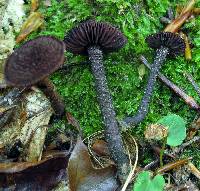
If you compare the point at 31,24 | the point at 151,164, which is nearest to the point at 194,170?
the point at 151,164

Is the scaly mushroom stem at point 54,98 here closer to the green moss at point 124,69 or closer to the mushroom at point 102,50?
the green moss at point 124,69

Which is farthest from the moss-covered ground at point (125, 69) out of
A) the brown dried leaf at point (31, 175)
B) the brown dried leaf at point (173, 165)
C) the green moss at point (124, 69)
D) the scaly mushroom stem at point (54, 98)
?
the brown dried leaf at point (31, 175)

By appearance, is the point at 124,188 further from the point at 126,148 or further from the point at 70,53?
the point at 70,53

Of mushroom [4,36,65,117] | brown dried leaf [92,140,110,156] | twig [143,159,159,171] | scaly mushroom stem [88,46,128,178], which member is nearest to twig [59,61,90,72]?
scaly mushroom stem [88,46,128,178]

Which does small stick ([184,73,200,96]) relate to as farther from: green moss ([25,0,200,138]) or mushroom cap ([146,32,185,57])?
mushroom cap ([146,32,185,57])

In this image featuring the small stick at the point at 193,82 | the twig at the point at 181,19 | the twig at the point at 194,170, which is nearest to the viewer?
the twig at the point at 194,170

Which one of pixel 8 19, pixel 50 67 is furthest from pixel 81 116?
pixel 8 19
